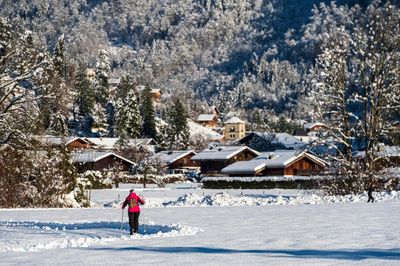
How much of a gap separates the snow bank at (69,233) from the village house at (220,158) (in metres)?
62.8

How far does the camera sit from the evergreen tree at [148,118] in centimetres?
11364

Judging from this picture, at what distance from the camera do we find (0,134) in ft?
115

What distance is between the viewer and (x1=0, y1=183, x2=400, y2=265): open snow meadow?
14.0 m

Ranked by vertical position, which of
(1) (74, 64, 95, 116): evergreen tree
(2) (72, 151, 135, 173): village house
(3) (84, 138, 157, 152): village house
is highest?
(1) (74, 64, 95, 116): evergreen tree

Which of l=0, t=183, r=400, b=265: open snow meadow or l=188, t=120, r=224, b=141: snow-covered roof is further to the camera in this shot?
l=188, t=120, r=224, b=141: snow-covered roof

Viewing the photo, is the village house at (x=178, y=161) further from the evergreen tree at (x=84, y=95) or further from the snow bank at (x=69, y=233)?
the snow bank at (x=69, y=233)

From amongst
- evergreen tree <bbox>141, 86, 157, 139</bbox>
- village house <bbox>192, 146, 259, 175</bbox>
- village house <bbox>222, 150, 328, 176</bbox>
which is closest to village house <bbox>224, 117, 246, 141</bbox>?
evergreen tree <bbox>141, 86, 157, 139</bbox>

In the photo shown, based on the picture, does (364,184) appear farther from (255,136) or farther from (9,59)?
(255,136)

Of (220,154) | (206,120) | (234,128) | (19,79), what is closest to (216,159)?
(220,154)

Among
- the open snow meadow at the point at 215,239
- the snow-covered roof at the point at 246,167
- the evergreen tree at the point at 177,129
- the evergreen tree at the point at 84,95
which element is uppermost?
the evergreen tree at the point at 84,95

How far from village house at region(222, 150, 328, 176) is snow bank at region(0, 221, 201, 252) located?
171 feet

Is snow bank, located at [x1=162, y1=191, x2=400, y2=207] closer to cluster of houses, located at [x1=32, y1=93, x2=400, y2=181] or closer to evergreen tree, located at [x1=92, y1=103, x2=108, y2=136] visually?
cluster of houses, located at [x1=32, y1=93, x2=400, y2=181]

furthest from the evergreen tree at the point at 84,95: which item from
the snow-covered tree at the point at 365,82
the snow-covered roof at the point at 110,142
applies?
the snow-covered tree at the point at 365,82

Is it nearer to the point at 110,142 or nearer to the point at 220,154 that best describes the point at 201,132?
the point at 110,142
